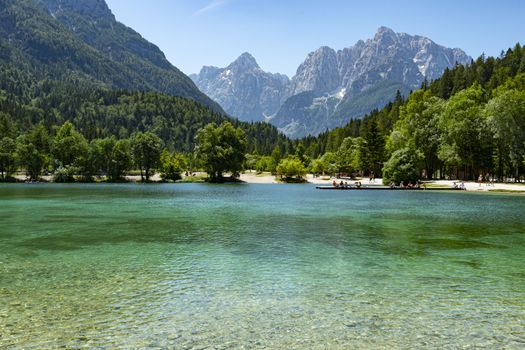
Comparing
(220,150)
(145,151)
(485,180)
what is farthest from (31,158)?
(485,180)

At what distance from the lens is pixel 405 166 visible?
108750mm

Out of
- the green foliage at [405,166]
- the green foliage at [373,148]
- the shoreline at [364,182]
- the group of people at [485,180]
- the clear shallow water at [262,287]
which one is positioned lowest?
the clear shallow water at [262,287]

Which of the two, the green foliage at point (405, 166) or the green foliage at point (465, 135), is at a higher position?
the green foliage at point (465, 135)

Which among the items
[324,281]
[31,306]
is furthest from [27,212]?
[324,281]

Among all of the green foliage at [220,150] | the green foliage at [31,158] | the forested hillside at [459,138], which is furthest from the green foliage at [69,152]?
the forested hillside at [459,138]

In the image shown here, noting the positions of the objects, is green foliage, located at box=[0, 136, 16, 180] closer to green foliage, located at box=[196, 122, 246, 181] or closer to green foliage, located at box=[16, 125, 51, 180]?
green foliage, located at box=[16, 125, 51, 180]

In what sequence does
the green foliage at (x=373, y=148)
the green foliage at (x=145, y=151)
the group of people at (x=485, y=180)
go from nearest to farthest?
the group of people at (x=485, y=180) → the green foliage at (x=373, y=148) → the green foliage at (x=145, y=151)

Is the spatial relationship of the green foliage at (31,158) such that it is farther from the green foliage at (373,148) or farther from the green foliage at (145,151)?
the green foliage at (373,148)

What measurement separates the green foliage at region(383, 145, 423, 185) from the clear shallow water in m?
73.0

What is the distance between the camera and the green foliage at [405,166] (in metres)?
109

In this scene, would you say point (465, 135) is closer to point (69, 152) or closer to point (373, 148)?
point (373, 148)

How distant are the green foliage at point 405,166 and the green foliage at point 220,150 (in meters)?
58.5

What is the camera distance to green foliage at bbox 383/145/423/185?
357 feet

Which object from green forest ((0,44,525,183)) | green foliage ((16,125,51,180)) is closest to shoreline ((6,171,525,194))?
green foliage ((16,125,51,180))
